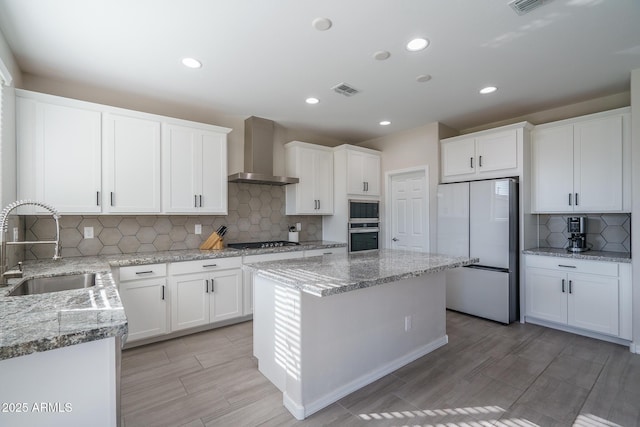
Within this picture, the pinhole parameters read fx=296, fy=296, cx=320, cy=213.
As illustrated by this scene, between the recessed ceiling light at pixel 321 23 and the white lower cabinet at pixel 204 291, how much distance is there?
248cm

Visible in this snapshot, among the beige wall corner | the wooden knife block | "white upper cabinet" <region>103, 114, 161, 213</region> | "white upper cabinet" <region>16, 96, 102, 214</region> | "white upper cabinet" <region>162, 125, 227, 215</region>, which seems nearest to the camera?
"white upper cabinet" <region>16, 96, 102, 214</region>

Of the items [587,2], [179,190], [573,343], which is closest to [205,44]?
[179,190]

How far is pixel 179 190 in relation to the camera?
3352 mm

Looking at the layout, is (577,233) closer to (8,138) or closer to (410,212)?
(410,212)

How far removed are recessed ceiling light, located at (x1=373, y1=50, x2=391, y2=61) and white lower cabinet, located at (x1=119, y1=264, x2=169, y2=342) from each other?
2.82 m

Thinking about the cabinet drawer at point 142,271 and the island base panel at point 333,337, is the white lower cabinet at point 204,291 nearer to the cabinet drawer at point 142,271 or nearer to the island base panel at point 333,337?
the cabinet drawer at point 142,271

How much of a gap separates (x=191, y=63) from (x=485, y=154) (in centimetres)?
356

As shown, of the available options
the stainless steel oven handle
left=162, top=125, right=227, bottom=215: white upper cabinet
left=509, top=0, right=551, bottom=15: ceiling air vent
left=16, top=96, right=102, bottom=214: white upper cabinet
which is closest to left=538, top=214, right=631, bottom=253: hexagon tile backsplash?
the stainless steel oven handle

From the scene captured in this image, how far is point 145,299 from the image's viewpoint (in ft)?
9.55

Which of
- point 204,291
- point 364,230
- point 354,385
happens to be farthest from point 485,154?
point 204,291

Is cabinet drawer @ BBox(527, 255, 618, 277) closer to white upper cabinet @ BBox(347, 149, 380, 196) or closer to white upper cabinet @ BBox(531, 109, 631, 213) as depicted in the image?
white upper cabinet @ BBox(531, 109, 631, 213)

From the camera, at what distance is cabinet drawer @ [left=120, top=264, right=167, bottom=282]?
9.21 ft

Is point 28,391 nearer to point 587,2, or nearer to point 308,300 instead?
point 308,300

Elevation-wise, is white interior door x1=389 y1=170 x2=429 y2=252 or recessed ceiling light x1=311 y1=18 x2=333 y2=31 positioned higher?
recessed ceiling light x1=311 y1=18 x2=333 y2=31
